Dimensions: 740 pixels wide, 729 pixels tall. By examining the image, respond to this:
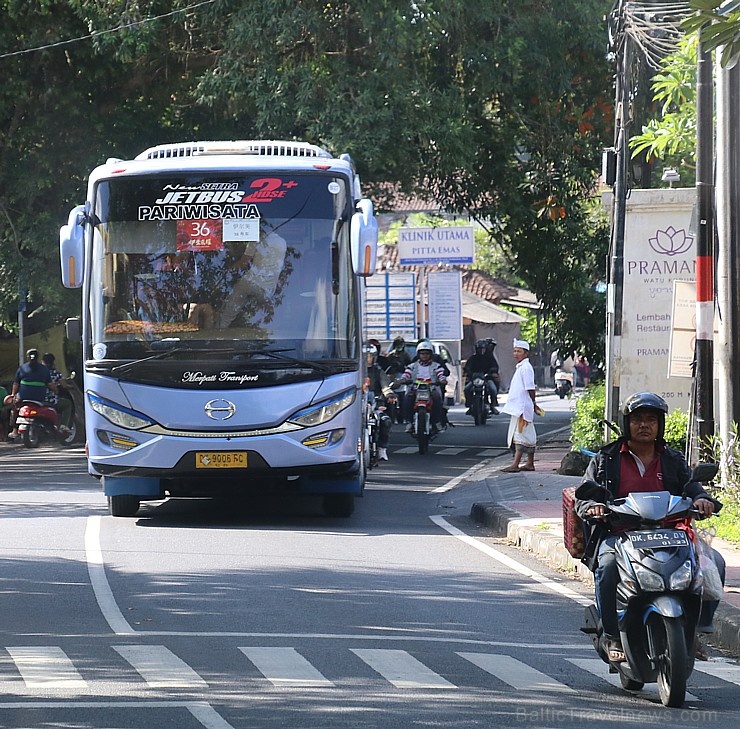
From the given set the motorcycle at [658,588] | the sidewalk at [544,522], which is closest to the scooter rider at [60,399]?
the sidewalk at [544,522]

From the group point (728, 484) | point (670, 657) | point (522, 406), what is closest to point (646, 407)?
point (670, 657)

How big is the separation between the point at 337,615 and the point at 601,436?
10.4 m

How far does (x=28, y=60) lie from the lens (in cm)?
2409

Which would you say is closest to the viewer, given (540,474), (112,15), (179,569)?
(179,569)

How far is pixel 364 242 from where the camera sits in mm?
13938

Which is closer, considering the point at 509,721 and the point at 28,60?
the point at 509,721

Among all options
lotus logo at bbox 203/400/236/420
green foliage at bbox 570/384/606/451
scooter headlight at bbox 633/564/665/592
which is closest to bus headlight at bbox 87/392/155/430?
lotus logo at bbox 203/400/236/420

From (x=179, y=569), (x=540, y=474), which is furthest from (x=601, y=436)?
(x=179, y=569)

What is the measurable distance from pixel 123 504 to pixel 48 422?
11910 millimetres

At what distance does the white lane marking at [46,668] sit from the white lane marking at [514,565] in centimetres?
395

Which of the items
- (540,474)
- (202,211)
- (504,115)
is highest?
(504,115)

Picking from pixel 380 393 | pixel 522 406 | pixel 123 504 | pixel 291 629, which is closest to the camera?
pixel 291 629

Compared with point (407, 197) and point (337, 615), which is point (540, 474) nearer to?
point (407, 197)

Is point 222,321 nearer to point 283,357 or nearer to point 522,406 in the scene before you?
point 283,357
